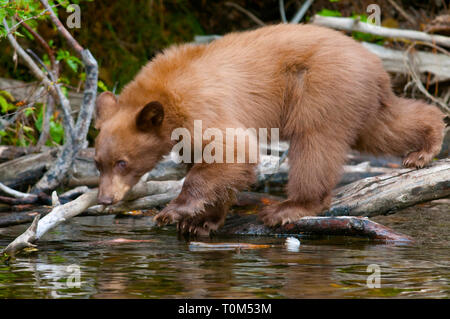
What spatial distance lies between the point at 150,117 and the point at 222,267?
1.43 meters

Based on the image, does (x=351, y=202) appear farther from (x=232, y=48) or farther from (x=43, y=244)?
(x=43, y=244)

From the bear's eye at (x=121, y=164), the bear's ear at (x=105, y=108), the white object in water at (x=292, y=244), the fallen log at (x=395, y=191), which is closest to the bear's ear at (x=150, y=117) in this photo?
the bear's eye at (x=121, y=164)

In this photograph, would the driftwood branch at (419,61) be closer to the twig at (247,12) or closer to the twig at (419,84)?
the twig at (419,84)

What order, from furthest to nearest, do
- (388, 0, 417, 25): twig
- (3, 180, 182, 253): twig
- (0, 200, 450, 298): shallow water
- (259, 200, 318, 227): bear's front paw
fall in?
(388, 0, 417, 25): twig < (259, 200, 318, 227): bear's front paw < (3, 180, 182, 253): twig < (0, 200, 450, 298): shallow water

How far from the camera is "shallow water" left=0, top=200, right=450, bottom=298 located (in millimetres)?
4125

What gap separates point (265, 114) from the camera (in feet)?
20.3

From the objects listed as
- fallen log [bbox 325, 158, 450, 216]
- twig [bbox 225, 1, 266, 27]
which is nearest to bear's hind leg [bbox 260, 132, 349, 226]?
fallen log [bbox 325, 158, 450, 216]

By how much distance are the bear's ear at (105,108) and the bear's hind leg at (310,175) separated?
1.62 metres

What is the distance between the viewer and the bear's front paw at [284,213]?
19.8ft

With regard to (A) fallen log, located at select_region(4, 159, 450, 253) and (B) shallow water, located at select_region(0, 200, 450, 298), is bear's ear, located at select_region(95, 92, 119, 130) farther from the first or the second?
(B) shallow water, located at select_region(0, 200, 450, 298)

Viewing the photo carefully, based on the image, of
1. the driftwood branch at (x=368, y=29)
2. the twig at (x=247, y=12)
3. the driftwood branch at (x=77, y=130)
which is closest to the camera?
the driftwood branch at (x=77, y=130)

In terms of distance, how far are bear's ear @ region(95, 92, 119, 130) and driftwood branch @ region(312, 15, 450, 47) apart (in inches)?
179
